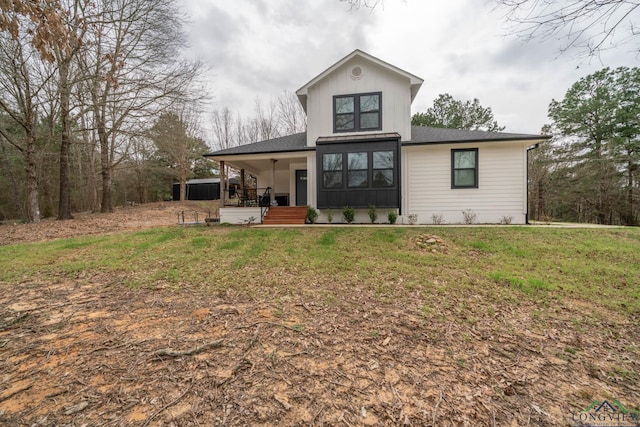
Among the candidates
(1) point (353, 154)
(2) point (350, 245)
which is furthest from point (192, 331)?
(1) point (353, 154)

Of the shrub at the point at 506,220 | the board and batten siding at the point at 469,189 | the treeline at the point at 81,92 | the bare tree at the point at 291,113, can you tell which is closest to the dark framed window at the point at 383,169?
the board and batten siding at the point at 469,189

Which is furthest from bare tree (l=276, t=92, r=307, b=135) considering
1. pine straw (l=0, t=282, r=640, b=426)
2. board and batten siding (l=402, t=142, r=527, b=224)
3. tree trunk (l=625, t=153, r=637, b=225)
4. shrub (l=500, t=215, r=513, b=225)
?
tree trunk (l=625, t=153, r=637, b=225)

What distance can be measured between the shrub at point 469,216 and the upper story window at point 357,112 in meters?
4.93

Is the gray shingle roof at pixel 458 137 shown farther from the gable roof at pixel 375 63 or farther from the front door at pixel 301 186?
the front door at pixel 301 186

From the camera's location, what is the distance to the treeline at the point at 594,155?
1667 cm

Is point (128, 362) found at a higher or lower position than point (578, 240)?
lower

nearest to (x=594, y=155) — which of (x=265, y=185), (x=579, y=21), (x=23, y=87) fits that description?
(x=579, y=21)

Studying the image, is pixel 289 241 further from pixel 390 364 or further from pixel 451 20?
pixel 451 20

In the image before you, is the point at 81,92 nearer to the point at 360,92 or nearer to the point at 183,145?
the point at 360,92

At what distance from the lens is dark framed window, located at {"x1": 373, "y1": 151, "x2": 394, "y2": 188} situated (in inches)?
376

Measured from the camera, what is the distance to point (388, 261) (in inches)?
211

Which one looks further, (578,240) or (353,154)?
(353,154)

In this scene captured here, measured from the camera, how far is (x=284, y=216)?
35.8 feet

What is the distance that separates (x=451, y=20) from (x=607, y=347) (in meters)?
6.08
